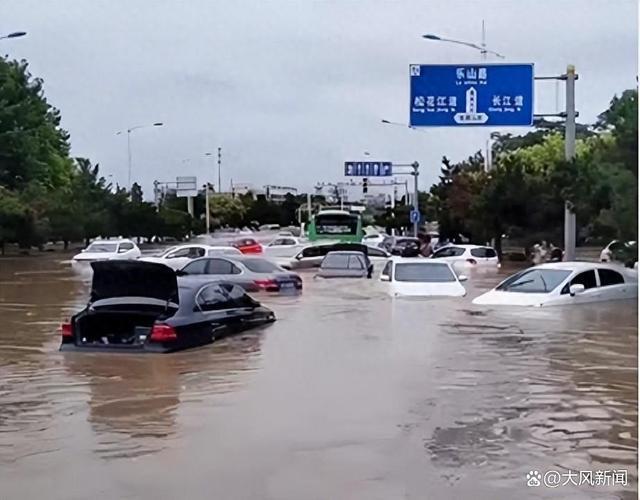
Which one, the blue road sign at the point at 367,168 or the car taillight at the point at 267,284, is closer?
the car taillight at the point at 267,284

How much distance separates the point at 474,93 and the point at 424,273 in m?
6.94

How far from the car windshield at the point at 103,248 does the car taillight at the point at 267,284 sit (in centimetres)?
2418

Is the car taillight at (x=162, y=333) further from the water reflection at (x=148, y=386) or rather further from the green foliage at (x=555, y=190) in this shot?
the green foliage at (x=555, y=190)

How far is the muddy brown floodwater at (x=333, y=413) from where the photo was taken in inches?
329

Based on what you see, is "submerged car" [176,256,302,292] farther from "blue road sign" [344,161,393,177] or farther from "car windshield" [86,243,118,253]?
"blue road sign" [344,161,393,177]

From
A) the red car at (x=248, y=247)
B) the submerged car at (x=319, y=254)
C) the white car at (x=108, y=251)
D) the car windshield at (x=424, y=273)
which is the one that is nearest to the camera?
the car windshield at (x=424, y=273)

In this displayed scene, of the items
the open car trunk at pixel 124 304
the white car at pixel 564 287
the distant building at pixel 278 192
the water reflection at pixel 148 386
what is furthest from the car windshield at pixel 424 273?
the distant building at pixel 278 192

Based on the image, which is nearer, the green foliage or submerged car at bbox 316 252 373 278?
the green foliage

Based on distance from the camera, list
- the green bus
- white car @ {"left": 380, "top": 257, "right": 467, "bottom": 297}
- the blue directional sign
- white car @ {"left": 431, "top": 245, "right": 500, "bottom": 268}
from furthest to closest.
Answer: the green bus
white car @ {"left": 431, "top": 245, "right": 500, "bottom": 268}
the blue directional sign
white car @ {"left": 380, "top": 257, "right": 467, "bottom": 297}

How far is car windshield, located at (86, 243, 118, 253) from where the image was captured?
5138 centimetres

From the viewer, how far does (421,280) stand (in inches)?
1003

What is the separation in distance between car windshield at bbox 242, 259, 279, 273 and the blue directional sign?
586 cm

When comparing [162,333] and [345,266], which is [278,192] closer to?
[345,266]

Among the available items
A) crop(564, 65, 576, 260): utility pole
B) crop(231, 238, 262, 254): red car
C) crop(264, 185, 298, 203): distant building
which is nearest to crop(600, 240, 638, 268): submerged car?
crop(564, 65, 576, 260): utility pole
